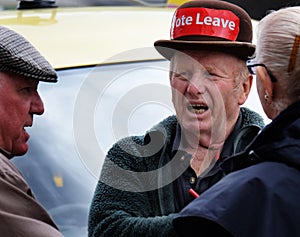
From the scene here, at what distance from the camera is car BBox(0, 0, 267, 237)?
10.7 feet

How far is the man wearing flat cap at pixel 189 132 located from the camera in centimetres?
305

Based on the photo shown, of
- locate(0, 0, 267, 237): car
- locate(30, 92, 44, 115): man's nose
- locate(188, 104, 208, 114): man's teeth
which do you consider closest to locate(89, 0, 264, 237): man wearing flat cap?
locate(188, 104, 208, 114): man's teeth

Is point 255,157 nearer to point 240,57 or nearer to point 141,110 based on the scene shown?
point 240,57

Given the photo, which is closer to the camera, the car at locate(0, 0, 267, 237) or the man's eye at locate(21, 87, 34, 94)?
the man's eye at locate(21, 87, 34, 94)

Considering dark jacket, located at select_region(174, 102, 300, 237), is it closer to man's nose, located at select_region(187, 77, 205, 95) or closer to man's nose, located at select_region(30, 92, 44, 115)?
man's nose, located at select_region(30, 92, 44, 115)

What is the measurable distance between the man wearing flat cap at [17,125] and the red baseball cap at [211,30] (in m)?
0.67

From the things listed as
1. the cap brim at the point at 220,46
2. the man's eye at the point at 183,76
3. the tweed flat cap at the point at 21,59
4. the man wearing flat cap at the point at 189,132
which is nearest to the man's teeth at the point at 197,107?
the man wearing flat cap at the point at 189,132

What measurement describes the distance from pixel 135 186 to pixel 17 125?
555 millimetres

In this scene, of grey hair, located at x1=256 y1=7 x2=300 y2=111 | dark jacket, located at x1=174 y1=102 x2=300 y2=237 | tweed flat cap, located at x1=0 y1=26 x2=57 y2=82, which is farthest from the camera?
tweed flat cap, located at x1=0 y1=26 x2=57 y2=82

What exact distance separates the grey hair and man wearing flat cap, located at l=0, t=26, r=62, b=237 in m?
0.78

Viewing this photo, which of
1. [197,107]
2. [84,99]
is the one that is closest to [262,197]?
[197,107]

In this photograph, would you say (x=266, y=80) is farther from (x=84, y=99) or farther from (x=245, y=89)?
(x=84, y=99)

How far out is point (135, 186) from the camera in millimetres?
3072

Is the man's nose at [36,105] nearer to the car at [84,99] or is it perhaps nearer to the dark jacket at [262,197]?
the car at [84,99]
